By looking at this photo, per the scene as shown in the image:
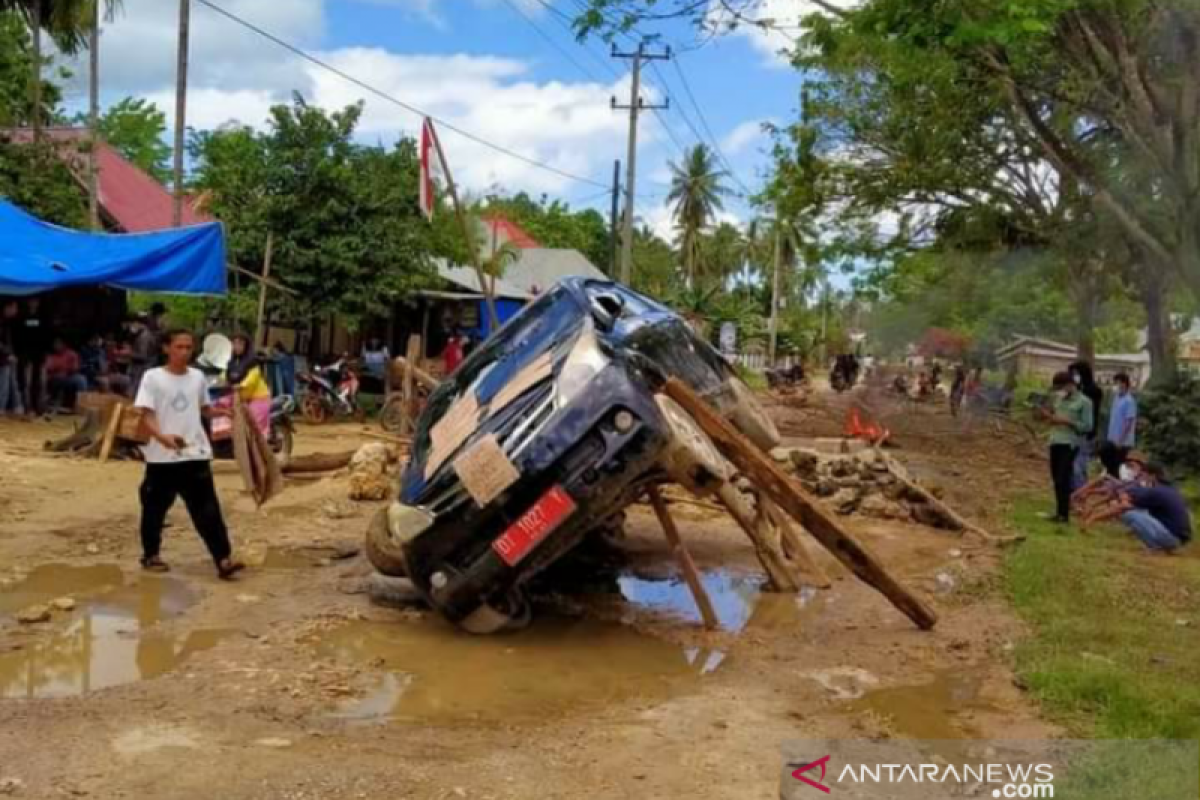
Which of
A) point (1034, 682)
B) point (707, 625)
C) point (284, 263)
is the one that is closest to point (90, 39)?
point (284, 263)

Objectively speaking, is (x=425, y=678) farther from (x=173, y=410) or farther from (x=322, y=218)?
(x=322, y=218)

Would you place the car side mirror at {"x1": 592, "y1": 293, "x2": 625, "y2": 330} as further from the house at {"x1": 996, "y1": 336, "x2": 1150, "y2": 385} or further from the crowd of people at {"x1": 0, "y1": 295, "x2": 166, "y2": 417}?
the house at {"x1": 996, "y1": 336, "x2": 1150, "y2": 385}

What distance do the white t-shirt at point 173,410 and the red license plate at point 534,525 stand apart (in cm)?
257

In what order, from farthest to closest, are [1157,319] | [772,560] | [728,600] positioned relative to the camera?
[1157,319]
[772,560]
[728,600]

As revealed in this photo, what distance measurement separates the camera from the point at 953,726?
17.4 ft

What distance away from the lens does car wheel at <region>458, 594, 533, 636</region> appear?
6.33 metres

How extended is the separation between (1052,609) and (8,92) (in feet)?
66.5

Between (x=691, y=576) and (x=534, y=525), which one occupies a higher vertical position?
(x=534, y=525)

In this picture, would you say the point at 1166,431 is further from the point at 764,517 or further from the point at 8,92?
the point at 8,92

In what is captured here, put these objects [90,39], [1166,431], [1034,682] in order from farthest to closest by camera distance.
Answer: [90,39]
[1166,431]
[1034,682]

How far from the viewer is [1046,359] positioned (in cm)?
6556

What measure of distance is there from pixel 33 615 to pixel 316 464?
6330 millimetres

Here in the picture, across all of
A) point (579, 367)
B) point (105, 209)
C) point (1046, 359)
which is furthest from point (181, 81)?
point (1046, 359)

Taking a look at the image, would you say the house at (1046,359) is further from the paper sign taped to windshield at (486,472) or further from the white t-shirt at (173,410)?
the paper sign taped to windshield at (486,472)
